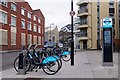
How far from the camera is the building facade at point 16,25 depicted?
40.4 meters

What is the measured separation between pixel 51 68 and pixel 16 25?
37.6m

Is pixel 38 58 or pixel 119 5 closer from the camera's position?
pixel 38 58

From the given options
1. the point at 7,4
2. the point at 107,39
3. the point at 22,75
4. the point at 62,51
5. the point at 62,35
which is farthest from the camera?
the point at 62,35

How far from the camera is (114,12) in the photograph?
167 ft

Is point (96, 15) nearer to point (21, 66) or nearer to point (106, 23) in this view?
point (106, 23)

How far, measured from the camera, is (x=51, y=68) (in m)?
10.5

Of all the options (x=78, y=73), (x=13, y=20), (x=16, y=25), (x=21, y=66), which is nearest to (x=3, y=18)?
(x=13, y=20)

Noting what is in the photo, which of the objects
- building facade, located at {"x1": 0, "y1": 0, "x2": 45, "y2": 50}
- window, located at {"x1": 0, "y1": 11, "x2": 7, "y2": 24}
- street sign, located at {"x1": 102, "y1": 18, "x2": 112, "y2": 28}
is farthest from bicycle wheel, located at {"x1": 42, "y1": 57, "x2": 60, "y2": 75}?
window, located at {"x1": 0, "y1": 11, "x2": 7, "y2": 24}

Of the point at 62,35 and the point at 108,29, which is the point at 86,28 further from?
the point at 62,35

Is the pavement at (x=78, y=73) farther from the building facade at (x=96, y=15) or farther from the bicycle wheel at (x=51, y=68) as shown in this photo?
the building facade at (x=96, y=15)

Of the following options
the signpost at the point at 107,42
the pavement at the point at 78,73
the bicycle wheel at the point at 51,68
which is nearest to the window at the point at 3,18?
the signpost at the point at 107,42

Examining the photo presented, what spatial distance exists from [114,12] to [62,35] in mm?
59260

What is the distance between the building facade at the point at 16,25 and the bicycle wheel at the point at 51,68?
2964 centimetres

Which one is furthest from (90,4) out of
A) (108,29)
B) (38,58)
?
(38,58)
